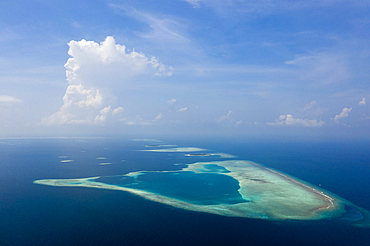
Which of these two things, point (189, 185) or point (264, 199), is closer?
point (264, 199)

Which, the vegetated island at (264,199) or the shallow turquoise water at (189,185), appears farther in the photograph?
the shallow turquoise water at (189,185)

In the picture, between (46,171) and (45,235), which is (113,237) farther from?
(46,171)

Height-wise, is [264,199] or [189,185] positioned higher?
[264,199]

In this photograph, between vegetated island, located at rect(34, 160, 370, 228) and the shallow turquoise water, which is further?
the shallow turquoise water
